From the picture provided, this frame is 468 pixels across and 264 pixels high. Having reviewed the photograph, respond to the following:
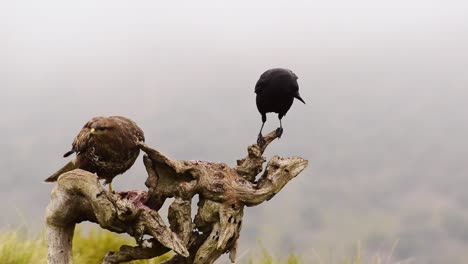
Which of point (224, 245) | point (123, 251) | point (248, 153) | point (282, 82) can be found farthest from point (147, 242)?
point (282, 82)

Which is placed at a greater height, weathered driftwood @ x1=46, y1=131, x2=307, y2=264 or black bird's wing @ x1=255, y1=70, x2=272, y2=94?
black bird's wing @ x1=255, y1=70, x2=272, y2=94

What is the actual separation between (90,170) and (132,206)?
810mm

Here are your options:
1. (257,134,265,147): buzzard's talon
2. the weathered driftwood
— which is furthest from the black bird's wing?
the weathered driftwood

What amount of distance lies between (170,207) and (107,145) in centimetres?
80

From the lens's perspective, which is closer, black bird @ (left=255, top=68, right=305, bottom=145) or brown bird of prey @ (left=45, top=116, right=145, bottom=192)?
brown bird of prey @ (left=45, top=116, right=145, bottom=192)

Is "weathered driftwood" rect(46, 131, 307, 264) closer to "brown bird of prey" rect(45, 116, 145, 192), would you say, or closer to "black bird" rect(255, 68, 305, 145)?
"brown bird of prey" rect(45, 116, 145, 192)

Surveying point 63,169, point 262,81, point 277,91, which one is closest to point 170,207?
point 63,169

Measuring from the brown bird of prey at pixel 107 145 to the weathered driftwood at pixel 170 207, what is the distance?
159 mm

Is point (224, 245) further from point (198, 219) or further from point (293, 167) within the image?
point (293, 167)

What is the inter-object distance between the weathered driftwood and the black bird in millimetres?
1070

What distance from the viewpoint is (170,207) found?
4.71 m

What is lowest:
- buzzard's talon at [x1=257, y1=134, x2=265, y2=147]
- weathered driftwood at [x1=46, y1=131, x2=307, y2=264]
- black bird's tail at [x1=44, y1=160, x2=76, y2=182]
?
weathered driftwood at [x1=46, y1=131, x2=307, y2=264]

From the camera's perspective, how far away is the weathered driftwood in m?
4.49

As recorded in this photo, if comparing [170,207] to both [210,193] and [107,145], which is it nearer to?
[210,193]
